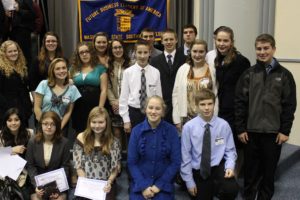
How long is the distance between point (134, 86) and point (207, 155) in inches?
39.2

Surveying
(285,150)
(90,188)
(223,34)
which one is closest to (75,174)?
(90,188)

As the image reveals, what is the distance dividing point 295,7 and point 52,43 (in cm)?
276

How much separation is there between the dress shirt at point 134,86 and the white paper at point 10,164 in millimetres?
1009

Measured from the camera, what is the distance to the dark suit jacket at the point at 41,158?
11.0ft

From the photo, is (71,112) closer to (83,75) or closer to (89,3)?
(83,75)

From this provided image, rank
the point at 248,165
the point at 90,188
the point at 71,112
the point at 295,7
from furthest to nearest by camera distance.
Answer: the point at 295,7, the point at 71,112, the point at 248,165, the point at 90,188

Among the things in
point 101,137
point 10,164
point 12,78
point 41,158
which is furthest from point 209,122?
point 12,78

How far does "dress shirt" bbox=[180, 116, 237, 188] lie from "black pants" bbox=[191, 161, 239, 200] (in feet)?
0.20

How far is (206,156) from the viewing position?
3131 millimetres

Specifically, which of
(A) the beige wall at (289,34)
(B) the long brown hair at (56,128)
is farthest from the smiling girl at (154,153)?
(A) the beige wall at (289,34)

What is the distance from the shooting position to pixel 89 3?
5652 millimetres

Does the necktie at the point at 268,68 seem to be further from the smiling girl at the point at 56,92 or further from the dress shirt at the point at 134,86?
the smiling girl at the point at 56,92

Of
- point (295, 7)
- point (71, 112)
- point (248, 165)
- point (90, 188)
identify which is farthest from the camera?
point (295, 7)

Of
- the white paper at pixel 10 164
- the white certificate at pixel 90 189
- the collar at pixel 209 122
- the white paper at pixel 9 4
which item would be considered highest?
the white paper at pixel 9 4
